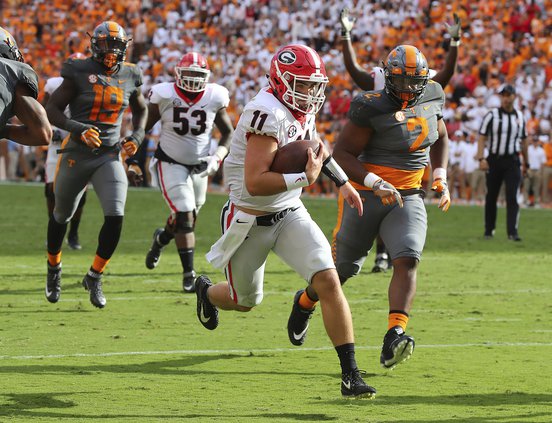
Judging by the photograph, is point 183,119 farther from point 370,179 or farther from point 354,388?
point 354,388

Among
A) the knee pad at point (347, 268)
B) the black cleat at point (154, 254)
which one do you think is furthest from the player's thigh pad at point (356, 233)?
the black cleat at point (154, 254)

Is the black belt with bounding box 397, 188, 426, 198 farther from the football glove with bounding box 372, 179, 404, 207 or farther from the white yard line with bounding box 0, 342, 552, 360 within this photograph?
the white yard line with bounding box 0, 342, 552, 360

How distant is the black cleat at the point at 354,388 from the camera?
5180 mm

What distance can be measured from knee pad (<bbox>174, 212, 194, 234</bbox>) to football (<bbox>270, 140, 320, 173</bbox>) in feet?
12.6

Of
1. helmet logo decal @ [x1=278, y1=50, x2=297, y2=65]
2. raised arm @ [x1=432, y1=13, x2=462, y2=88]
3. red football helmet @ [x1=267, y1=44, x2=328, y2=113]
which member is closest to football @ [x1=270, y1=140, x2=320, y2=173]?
red football helmet @ [x1=267, y1=44, x2=328, y2=113]

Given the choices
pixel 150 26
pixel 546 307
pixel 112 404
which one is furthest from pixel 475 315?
pixel 150 26

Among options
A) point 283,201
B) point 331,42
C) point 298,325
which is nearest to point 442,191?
point 298,325

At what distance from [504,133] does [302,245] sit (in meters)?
8.64

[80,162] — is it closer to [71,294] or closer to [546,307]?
[71,294]

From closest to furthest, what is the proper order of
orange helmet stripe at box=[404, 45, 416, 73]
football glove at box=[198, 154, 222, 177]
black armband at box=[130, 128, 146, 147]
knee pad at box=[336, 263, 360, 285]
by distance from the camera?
orange helmet stripe at box=[404, 45, 416, 73] → knee pad at box=[336, 263, 360, 285] → black armband at box=[130, 128, 146, 147] → football glove at box=[198, 154, 222, 177]

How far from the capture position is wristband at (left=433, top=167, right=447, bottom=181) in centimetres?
667

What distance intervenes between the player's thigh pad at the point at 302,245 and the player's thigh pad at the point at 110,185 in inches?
100

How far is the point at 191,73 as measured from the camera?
916cm

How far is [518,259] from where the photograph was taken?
470 inches
